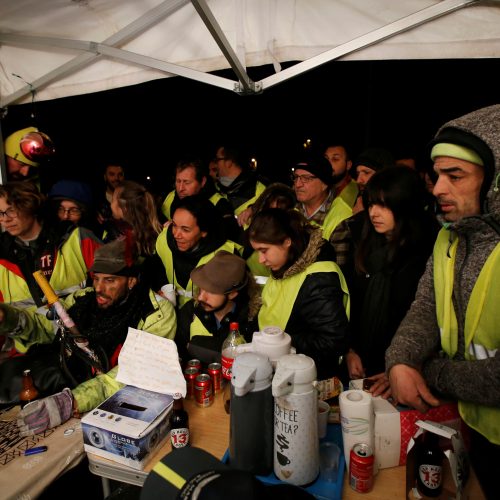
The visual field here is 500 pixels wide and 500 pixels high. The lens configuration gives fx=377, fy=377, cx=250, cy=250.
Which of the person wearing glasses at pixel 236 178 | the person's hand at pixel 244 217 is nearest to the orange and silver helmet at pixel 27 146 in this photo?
the person wearing glasses at pixel 236 178

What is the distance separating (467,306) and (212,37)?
242 centimetres

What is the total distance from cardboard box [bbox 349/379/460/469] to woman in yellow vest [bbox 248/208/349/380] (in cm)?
73

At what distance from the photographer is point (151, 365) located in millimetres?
1874

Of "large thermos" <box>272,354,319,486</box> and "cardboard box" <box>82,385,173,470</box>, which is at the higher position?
"large thermos" <box>272,354,319,486</box>

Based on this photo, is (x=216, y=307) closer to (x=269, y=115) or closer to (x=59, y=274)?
(x=59, y=274)

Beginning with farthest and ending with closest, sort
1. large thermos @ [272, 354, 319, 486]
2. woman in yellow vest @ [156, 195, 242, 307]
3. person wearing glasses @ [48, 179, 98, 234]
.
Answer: person wearing glasses @ [48, 179, 98, 234] < woman in yellow vest @ [156, 195, 242, 307] < large thermos @ [272, 354, 319, 486]

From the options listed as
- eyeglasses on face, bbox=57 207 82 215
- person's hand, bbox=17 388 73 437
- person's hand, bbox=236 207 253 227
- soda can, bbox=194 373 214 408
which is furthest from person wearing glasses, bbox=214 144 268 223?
person's hand, bbox=17 388 73 437

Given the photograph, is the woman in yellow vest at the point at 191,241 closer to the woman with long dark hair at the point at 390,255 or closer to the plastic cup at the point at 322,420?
the woman with long dark hair at the point at 390,255

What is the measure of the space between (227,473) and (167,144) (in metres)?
9.73

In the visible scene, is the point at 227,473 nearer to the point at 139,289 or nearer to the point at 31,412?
the point at 31,412

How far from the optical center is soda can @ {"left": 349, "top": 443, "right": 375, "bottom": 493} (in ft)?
4.24

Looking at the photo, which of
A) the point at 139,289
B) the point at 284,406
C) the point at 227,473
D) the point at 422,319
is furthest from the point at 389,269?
the point at 227,473

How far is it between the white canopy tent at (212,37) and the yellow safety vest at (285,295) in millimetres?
1365

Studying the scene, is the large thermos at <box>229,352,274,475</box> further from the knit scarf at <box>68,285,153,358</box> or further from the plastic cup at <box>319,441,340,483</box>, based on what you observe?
the knit scarf at <box>68,285,153,358</box>
